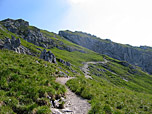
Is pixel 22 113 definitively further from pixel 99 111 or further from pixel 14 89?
pixel 99 111

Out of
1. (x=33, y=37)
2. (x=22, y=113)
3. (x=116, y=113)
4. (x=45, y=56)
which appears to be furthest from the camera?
(x=33, y=37)

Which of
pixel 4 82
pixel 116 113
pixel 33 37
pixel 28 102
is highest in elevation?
pixel 33 37

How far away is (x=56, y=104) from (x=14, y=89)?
4.20m

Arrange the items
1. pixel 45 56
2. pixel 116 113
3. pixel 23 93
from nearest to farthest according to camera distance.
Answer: pixel 23 93 → pixel 116 113 → pixel 45 56

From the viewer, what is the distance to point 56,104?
31.9 ft

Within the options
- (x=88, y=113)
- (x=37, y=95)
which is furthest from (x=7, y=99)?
(x=88, y=113)

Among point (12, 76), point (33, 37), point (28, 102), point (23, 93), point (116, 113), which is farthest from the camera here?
point (33, 37)

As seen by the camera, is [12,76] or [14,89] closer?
[14,89]

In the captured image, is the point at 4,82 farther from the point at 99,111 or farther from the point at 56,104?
the point at 99,111

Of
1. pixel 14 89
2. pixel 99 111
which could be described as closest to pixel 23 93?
pixel 14 89

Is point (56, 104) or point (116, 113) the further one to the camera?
point (116, 113)

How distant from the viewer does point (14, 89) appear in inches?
370

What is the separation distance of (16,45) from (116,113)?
200 ft

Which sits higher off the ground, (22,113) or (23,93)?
(23,93)
